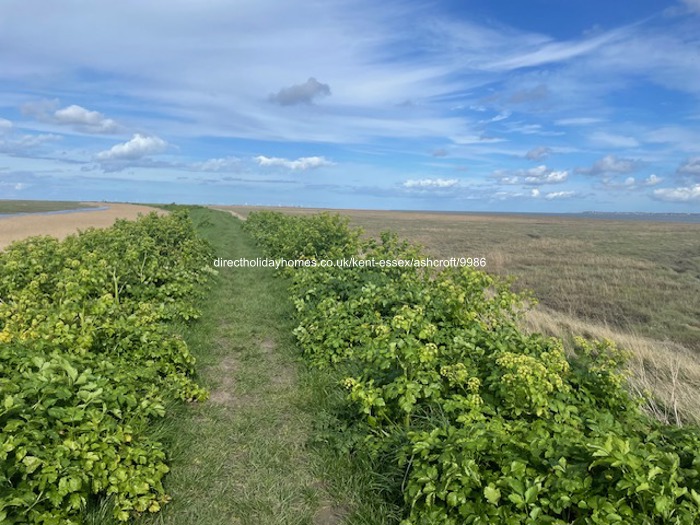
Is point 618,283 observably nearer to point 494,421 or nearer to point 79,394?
point 494,421

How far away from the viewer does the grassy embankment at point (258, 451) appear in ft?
13.0

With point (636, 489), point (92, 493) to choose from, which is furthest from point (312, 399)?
point (636, 489)

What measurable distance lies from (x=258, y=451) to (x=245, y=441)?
0.28m

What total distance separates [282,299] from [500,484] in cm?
850

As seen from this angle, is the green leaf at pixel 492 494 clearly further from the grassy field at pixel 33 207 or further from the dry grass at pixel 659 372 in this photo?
the grassy field at pixel 33 207

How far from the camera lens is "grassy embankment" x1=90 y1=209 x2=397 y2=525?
13.0 feet

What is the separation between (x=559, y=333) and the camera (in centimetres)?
929

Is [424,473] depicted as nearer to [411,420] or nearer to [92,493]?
[411,420]

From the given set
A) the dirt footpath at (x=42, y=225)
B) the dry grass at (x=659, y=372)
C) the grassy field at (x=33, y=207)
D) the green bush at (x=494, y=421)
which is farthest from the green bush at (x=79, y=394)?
the grassy field at (x=33, y=207)

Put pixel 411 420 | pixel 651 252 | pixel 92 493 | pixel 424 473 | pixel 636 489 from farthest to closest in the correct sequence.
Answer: pixel 651 252, pixel 411 420, pixel 92 493, pixel 424 473, pixel 636 489

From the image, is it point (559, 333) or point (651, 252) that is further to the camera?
point (651, 252)

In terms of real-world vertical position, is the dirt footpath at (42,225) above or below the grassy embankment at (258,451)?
above

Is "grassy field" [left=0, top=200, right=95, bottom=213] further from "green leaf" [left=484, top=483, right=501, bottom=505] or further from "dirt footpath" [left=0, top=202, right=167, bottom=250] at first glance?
"green leaf" [left=484, top=483, right=501, bottom=505]

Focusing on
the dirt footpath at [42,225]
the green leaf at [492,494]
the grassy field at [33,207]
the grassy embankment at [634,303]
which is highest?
the grassy field at [33,207]
